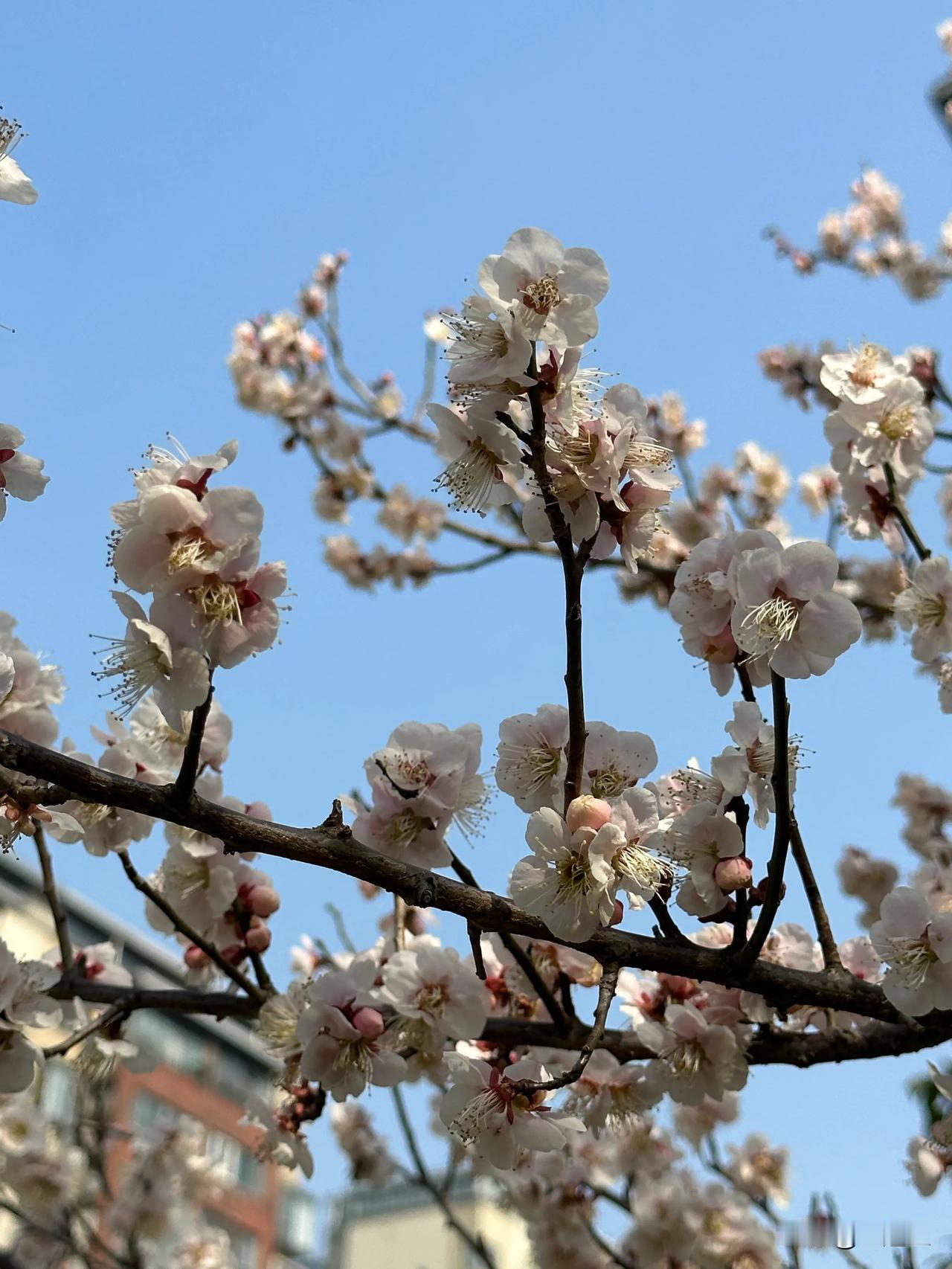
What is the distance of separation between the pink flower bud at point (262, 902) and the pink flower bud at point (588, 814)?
1088 mm

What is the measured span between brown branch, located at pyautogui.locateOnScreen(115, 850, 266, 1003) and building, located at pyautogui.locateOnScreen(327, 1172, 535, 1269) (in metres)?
27.9

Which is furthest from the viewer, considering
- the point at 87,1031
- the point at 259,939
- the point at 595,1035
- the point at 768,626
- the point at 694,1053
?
the point at 259,939

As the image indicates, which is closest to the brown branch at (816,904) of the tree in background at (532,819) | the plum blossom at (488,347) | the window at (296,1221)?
the tree in background at (532,819)

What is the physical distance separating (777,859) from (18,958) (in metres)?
1.60

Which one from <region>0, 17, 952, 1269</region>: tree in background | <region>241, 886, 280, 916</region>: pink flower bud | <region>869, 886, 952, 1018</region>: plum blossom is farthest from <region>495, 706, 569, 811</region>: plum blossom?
<region>241, 886, 280, 916</region>: pink flower bud

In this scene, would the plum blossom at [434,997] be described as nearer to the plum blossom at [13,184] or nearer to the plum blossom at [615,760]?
the plum blossom at [615,760]

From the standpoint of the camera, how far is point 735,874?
2.06m

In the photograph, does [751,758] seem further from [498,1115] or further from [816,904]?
[498,1115]

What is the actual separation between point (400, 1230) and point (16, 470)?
105 feet

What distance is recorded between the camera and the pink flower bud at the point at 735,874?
6.73ft

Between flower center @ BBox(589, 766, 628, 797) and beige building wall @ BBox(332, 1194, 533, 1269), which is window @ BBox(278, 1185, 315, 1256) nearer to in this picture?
beige building wall @ BBox(332, 1194, 533, 1269)

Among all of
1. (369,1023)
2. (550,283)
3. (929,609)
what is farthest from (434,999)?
(929,609)

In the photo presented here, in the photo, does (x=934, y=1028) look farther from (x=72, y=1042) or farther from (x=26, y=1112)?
(x=26, y=1112)

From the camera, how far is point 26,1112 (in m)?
6.52
